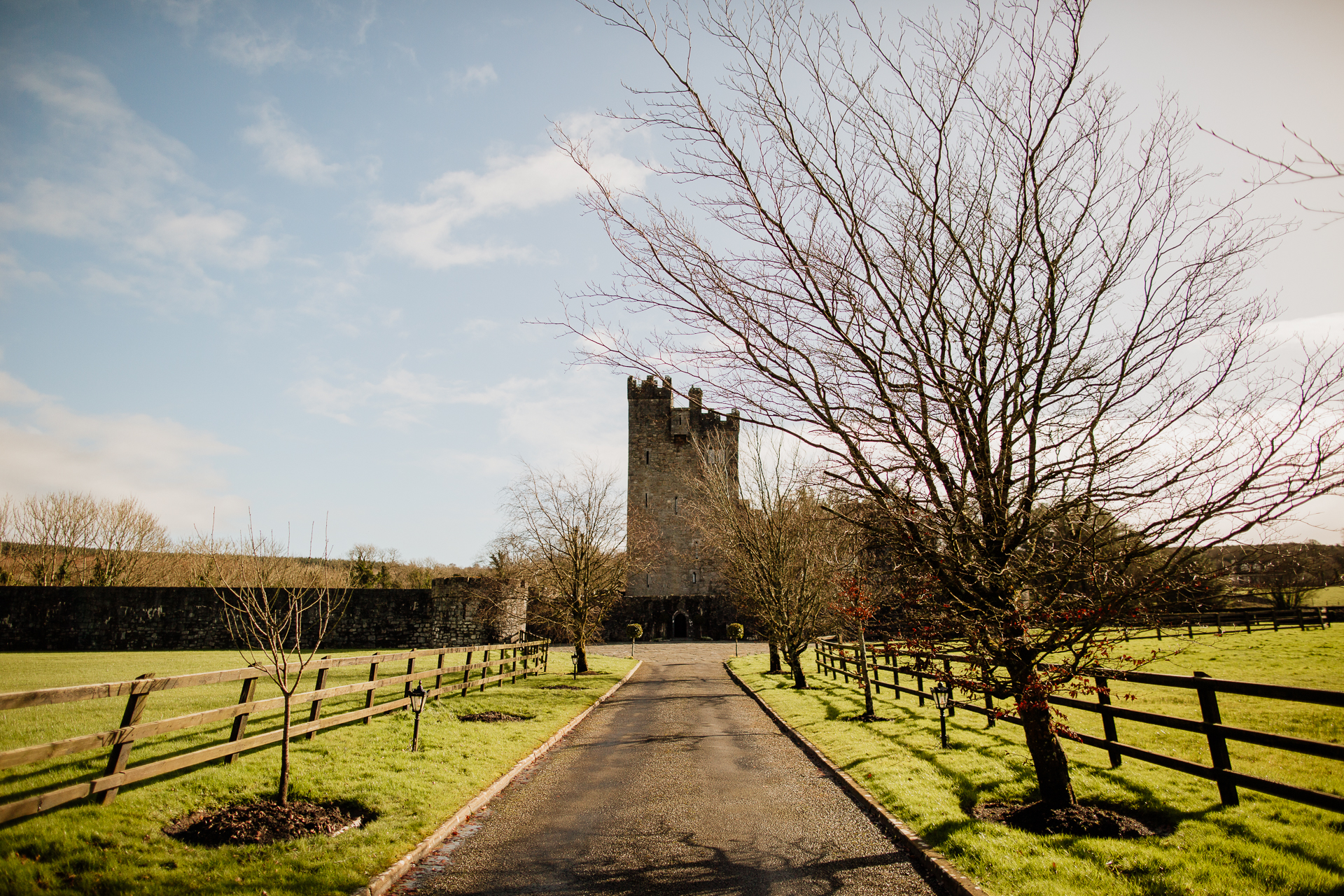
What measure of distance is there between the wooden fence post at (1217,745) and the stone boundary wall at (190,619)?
24149 millimetres

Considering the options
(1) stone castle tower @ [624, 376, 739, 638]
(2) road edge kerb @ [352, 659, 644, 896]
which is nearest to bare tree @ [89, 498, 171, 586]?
(1) stone castle tower @ [624, 376, 739, 638]

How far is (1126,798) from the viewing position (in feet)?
18.3

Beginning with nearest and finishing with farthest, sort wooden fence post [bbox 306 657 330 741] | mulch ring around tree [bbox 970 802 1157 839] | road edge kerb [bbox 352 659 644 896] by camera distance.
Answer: road edge kerb [bbox 352 659 644 896], mulch ring around tree [bbox 970 802 1157 839], wooden fence post [bbox 306 657 330 741]

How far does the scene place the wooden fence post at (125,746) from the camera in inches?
192

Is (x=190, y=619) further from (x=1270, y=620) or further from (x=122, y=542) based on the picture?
(x=1270, y=620)

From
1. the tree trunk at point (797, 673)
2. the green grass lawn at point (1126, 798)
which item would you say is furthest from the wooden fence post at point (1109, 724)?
the tree trunk at point (797, 673)

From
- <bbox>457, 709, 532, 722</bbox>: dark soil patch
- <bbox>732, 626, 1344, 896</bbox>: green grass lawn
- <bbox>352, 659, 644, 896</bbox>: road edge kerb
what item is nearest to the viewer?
<bbox>732, 626, 1344, 896</bbox>: green grass lawn

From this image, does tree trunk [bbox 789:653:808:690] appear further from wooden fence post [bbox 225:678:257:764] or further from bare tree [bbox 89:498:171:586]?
bare tree [bbox 89:498:171:586]

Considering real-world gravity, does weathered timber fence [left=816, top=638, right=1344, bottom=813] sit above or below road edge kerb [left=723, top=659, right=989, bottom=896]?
above

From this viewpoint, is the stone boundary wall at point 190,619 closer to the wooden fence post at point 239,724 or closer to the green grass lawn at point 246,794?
the green grass lawn at point 246,794

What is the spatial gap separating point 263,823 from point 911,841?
496 cm

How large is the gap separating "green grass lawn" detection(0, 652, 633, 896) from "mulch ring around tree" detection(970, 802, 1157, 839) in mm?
4664

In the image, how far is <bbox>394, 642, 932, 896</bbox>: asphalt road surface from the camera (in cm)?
439

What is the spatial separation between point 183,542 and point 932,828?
53.1 m
